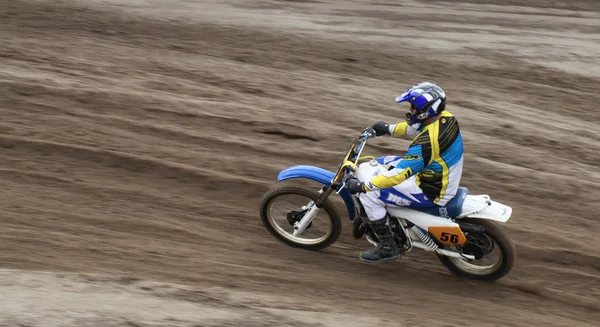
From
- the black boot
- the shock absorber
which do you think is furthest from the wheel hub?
the shock absorber

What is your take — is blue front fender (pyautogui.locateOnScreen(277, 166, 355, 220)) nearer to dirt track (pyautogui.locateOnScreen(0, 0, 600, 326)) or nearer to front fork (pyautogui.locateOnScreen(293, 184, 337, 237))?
front fork (pyautogui.locateOnScreen(293, 184, 337, 237))

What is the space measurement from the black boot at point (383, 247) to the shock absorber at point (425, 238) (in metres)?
0.27

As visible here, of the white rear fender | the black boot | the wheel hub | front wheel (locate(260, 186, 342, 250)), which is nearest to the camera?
the white rear fender

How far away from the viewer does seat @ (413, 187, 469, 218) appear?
7172 mm

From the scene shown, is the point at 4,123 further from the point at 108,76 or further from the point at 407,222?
the point at 407,222

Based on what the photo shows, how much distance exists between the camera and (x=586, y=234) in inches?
343

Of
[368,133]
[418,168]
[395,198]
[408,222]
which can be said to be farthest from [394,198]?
[368,133]

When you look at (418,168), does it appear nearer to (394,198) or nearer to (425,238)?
(394,198)

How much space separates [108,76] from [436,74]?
20.9 feet

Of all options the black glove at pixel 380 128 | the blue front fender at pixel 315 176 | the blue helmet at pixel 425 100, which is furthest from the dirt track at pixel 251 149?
the blue helmet at pixel 425 100

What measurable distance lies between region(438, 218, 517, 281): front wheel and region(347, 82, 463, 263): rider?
569 millimetres

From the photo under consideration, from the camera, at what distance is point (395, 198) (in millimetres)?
7234

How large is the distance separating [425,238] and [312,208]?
1.31m

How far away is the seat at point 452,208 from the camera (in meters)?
7.17
